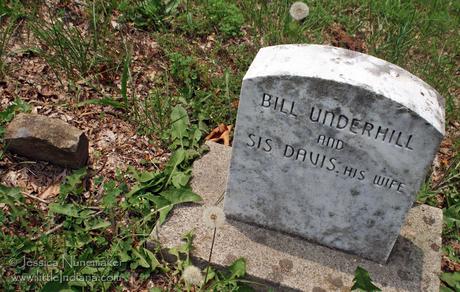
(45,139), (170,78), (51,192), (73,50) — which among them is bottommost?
(51,192)

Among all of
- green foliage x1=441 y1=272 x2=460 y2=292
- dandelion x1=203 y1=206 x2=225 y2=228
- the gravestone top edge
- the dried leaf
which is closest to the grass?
green foliage x1=441 y1=272 x2=460 y2=292

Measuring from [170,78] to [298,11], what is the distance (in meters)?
1.30

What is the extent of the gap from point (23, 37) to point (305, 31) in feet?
7.53

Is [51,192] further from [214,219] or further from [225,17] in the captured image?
[225,17]

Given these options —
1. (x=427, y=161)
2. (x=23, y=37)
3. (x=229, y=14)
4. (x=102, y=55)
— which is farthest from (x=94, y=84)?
(x=427, y=161)

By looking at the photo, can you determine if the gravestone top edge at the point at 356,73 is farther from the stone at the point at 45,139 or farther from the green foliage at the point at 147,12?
the green foliage at the point at 147,12

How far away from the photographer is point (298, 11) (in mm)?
4273

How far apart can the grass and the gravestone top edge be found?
104 centimetres

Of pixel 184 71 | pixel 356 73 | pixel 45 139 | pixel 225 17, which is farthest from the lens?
pixel 225 17

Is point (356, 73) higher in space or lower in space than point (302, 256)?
higher

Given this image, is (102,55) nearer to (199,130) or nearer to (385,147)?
(199,130)

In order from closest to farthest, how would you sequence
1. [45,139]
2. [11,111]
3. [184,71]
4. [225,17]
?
[45,139], [11,111], [184,71], [225,17]

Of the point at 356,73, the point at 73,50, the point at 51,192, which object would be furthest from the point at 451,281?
the point at 73,50

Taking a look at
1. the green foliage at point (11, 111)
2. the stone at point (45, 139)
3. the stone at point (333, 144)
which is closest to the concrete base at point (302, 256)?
the stone at point (333, 144)
